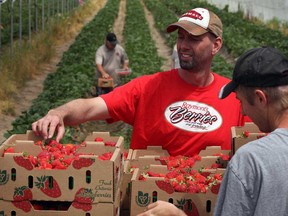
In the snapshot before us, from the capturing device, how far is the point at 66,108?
150 inches

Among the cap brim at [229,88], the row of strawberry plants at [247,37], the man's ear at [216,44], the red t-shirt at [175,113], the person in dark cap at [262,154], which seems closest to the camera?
the person in dark cap at [262,154]

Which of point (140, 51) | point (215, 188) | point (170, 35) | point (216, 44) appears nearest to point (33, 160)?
point (215, 188)

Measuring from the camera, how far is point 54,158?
3.07m

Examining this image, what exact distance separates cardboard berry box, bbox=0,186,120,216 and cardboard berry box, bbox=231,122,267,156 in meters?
0.70

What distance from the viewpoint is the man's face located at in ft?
13.5

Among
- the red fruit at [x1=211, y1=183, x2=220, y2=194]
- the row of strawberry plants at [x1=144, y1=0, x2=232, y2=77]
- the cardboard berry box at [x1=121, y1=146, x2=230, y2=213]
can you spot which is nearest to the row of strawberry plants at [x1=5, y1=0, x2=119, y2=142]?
the row of strawberry plants at [x1=144, y1=0, x2=232, y2=77]

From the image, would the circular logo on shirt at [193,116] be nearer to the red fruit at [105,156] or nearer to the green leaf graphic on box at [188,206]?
the red fruit at [105,156]

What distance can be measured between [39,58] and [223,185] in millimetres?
16712

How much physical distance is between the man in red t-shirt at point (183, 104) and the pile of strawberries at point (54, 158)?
2.05 feet

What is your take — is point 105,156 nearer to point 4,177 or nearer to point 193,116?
point 4,177

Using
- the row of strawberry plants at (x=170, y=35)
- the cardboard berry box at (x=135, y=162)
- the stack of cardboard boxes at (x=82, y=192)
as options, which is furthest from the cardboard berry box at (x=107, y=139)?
the row of strawberry plants at (x=170, y=35)

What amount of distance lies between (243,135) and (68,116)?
1165mm

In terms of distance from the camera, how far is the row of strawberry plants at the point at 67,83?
31.8 feet

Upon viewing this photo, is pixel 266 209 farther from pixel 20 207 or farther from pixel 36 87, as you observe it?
pixel 36 87
